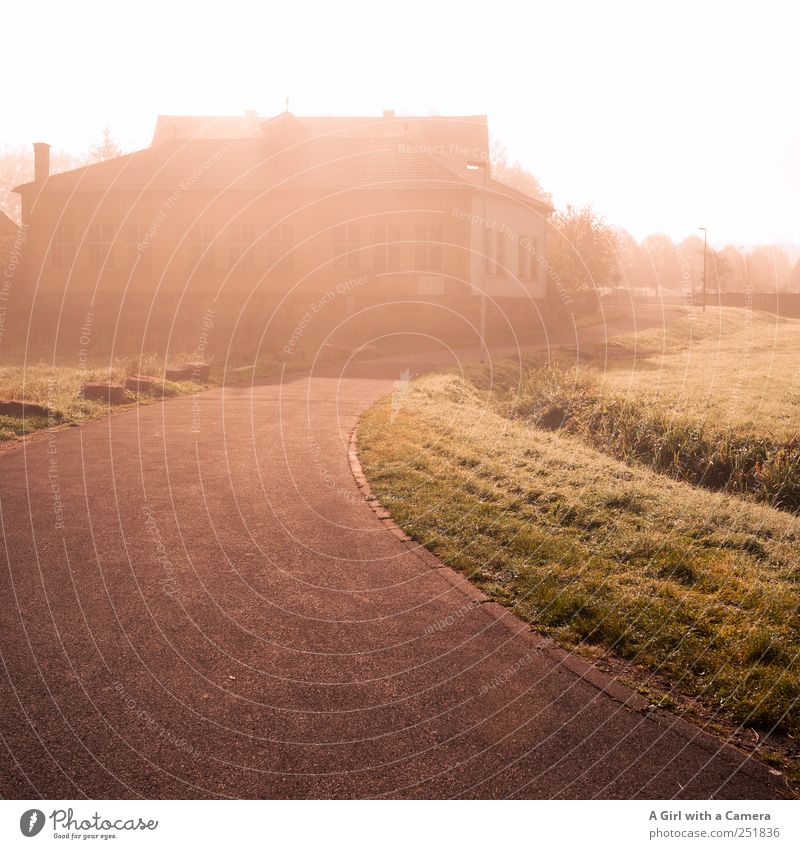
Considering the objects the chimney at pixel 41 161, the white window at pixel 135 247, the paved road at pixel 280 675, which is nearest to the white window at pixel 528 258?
the white window at pixel 135 247

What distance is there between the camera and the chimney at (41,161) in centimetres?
4452

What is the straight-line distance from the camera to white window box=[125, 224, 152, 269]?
4209cm

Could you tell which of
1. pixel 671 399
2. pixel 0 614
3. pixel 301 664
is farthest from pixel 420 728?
pixel 671 399

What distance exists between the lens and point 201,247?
137 ft

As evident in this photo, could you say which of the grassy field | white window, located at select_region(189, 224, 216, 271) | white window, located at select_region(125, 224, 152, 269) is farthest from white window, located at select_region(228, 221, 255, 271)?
the grassy field

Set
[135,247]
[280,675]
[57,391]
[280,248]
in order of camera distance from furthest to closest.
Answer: [135,247], [280,248], [57,391], [280,675]

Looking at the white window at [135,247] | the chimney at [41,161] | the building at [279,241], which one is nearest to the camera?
the building at [279,241]

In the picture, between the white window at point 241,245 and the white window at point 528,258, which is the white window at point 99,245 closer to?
the white window at point 241,245

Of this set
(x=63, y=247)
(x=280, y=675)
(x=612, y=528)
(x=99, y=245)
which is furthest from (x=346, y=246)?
(x=280, y=675)

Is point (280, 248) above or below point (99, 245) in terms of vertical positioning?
below

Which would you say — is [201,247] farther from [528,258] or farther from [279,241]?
[528,258]

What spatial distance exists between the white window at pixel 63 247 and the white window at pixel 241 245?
8.90m

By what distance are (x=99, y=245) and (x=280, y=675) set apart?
41231 millimetres

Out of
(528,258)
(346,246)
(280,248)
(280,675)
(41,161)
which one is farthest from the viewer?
(528,258)
